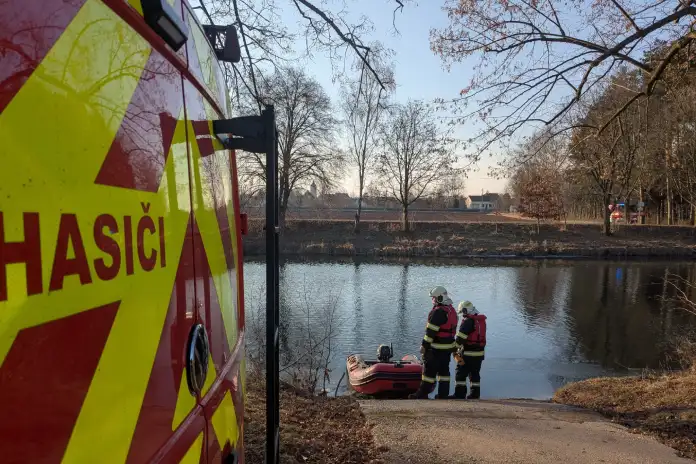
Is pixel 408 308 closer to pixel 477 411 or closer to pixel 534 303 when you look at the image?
pixel 534 303

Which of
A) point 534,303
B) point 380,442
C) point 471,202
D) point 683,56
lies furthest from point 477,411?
point 471,202

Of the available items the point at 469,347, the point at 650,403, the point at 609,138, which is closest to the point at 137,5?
the point at 650,403

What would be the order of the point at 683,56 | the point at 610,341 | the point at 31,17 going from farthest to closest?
the point at 610,341 < the point at 683,56 < the point at 31,17

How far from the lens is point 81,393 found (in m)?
0.88

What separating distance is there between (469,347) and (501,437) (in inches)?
133

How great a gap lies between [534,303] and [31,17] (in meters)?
19.6

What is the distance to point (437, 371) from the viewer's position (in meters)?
8.43

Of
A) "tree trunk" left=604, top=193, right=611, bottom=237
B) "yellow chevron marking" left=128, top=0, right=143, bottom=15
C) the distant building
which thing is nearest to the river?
"tree trunk" left=604, top=193, right=611, bottom=237

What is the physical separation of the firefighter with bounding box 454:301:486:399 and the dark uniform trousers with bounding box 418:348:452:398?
233mm

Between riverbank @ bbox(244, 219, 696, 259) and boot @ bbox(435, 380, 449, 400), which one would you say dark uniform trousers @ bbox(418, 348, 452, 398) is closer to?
boot @ bbox(435, 380, 449, 400)

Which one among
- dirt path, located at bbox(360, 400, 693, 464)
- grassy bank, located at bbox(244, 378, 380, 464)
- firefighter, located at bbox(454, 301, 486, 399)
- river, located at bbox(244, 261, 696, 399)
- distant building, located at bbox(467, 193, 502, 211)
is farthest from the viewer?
distant building, located at bbox(467, 193, 502, 211)

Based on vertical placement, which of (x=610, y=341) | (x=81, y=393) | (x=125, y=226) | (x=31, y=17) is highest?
(x=31, y=17)

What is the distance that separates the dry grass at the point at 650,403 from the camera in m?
5.28

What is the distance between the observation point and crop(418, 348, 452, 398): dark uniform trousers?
8289 mm
